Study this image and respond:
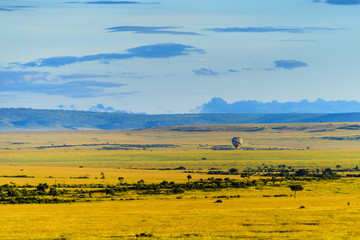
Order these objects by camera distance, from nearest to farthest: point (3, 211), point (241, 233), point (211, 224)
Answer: point (241, 233), point (211, 224), point (3, 211)

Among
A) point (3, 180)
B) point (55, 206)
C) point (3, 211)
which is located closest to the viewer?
point (3, 211)

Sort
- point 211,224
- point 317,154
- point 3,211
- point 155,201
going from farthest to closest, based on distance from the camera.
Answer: point 317,154 < point 155,201 < point 3,211 < point 211,224

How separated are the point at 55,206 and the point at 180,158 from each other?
117 metres

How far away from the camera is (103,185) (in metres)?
103

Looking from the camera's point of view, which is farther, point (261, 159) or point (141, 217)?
point (261, 159)

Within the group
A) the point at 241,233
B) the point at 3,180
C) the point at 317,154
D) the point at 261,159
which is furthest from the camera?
the point at 317,154

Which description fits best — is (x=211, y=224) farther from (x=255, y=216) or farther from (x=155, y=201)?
(x=155, y=201)

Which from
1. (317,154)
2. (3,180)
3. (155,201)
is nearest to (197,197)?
(155,201)

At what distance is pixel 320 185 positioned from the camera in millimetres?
90938

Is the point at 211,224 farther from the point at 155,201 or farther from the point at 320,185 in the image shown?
the point at 320,185

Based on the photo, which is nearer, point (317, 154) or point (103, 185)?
point (103, 185)

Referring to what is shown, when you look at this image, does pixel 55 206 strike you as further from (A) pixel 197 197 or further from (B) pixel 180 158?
(B) pixel 180 158

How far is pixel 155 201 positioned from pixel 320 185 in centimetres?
2722

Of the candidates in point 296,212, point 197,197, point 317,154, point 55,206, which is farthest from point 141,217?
point 317,154
